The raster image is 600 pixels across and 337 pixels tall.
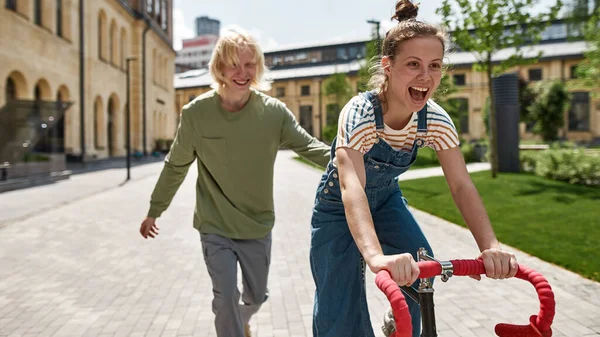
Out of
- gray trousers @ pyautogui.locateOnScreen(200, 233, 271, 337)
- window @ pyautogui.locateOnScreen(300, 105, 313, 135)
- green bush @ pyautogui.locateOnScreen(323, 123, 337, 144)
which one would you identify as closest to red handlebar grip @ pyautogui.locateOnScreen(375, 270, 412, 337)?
gray trousers @ pyautogui.locateOnScreen(200, 233, 271, 337)

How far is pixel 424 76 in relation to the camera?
2.02 m

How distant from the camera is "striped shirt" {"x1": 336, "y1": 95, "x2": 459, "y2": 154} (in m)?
2.13

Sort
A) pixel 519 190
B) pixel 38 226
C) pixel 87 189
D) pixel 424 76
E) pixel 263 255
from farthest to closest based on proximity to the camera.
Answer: pixel 87 189, pixel 519 190, pixel 38 226, pixel 263 255, pixel 424 76

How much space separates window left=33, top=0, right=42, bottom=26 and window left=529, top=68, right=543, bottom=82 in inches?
1976

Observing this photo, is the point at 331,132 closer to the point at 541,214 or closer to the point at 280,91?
the point at 541,214

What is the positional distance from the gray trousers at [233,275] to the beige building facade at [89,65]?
19465 mm

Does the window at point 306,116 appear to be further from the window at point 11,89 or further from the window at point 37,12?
the window at point 11,89

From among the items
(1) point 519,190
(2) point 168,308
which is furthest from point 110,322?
(1) point 519,190

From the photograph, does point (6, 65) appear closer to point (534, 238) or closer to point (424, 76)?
point (534, 238)

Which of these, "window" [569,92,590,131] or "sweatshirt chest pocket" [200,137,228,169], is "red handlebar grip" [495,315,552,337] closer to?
"sweatshirt chest pocket" [200,137,228,169]

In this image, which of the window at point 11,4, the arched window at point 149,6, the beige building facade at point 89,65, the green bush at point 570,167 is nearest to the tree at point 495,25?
the green bush at point 570,167

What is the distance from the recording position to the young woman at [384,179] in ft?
6.63

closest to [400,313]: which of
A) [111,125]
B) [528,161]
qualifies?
[528,161]

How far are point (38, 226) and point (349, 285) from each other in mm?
9202
